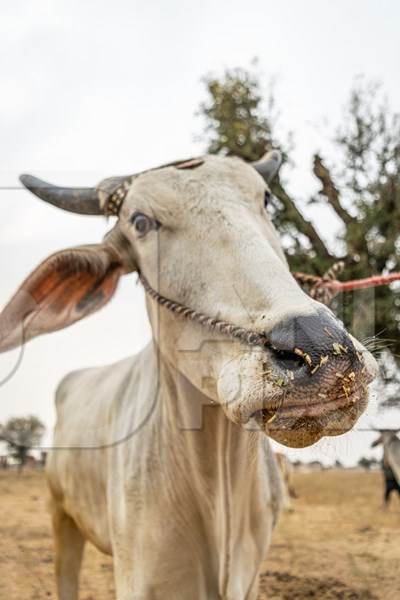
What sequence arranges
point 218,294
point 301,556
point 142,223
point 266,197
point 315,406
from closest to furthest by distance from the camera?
point 315,406, point 218,294, point 142,223, point 266,197, point 301,556

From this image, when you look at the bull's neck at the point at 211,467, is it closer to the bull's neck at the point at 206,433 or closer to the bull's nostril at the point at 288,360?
the bull's neck at the point at 206,433

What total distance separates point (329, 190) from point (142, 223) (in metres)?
7.16

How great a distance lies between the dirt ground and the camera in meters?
6.22

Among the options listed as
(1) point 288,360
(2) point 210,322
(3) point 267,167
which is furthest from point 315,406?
(3) point 267,167

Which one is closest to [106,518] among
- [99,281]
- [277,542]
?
[99,281]

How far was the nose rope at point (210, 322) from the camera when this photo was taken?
7.04ft

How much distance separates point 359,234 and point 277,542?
4181 mm

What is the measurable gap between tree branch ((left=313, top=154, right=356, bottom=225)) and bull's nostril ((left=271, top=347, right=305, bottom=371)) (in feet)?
25.3

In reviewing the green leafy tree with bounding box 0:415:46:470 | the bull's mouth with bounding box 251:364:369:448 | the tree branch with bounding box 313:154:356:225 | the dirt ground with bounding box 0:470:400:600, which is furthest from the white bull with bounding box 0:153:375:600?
the tree branch with bounding box 313:154:356:225

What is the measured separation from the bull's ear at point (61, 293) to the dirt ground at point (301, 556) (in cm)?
378

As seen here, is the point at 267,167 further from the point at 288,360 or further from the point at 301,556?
the point at 301,556

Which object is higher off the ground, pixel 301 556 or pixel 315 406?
pixel 315 406

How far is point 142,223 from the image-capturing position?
290 centimetres

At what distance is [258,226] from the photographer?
8.75 ft
